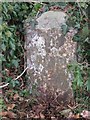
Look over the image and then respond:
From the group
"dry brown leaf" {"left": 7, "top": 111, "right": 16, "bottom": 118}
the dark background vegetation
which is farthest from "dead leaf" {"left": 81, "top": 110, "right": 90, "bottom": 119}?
"dry brown leaf" {"left": 7, "top": 111, "right": 16, "bottom": 118}

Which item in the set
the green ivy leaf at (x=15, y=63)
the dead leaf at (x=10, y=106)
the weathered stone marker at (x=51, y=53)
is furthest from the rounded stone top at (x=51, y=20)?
the dead leaf at (x=10, y=106)

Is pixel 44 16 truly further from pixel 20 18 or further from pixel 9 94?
pixel 9 94

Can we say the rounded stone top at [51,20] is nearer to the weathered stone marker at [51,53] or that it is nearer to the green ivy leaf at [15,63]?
the weathered stone marker at [51,53]

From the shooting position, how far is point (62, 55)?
142 centimetres

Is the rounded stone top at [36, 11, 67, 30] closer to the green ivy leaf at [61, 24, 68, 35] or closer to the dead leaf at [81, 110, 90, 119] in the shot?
the green ivy leaf at [61, 24, 68, 35]

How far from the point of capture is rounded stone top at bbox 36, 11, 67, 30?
1.40 m

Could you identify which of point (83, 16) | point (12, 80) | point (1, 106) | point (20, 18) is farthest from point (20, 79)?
point (83, 16)

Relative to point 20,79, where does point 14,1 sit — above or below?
above

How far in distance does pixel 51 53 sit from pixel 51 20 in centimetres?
14

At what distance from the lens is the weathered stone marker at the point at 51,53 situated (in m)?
1.41

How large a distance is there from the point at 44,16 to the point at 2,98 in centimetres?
40

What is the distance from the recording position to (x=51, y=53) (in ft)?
4.65

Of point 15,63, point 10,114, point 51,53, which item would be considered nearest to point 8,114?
point 10,114

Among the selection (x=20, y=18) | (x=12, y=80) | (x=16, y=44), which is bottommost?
A: (x=12, y=80)
